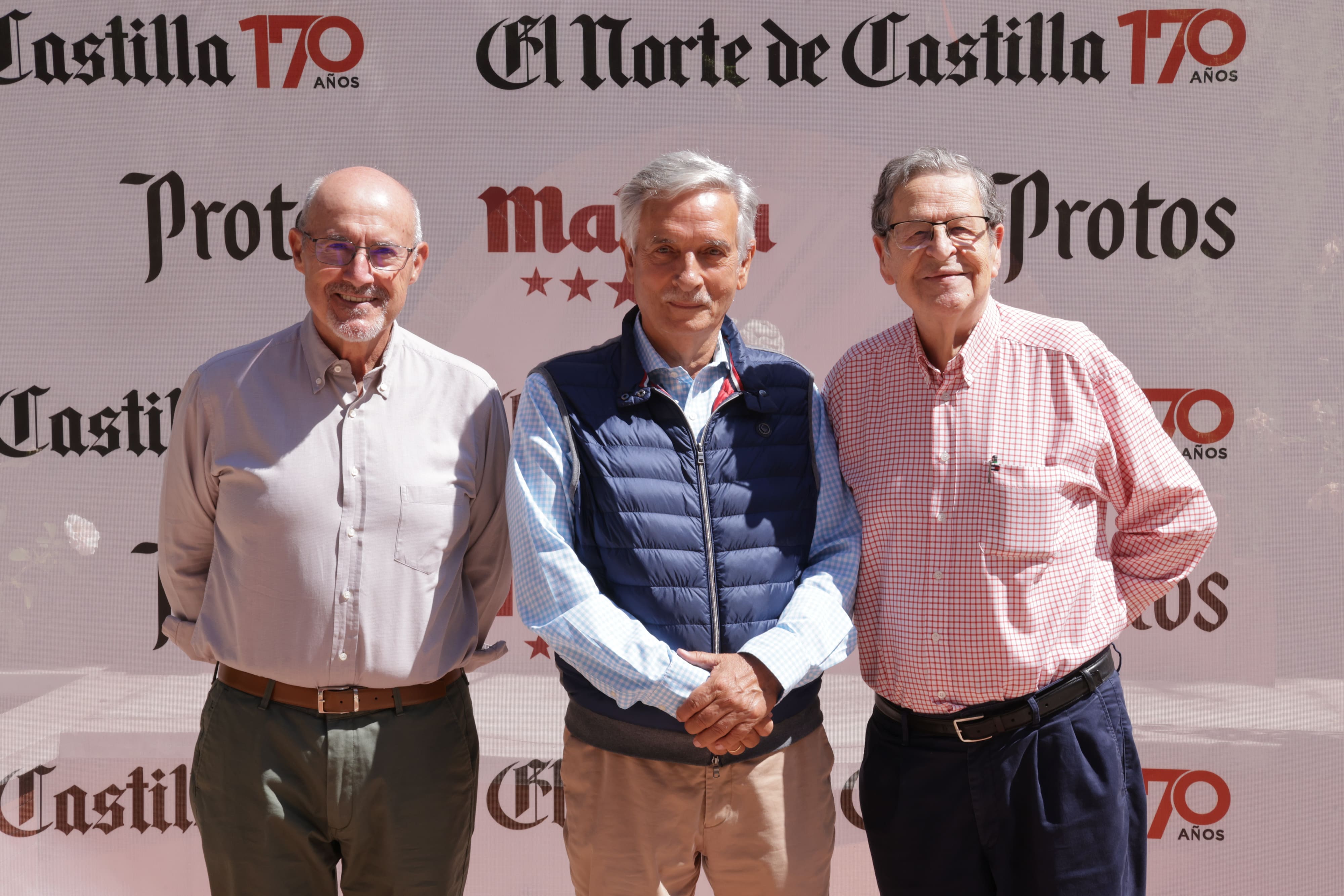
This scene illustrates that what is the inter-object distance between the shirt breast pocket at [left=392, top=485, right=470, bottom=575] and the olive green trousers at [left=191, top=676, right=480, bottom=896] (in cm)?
31

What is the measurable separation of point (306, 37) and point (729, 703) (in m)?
2.33

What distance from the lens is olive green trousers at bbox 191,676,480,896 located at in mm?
2043

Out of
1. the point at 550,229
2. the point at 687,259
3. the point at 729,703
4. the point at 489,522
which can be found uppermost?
the point at 550,229

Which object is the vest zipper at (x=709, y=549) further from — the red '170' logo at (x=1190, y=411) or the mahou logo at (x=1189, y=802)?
the mahou logo at (x=1189, y=802)

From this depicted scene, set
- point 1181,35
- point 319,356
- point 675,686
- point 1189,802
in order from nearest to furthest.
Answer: point 675,686, point 319,356, point 1181,35, point 1189,802

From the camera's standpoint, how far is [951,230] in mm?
2049

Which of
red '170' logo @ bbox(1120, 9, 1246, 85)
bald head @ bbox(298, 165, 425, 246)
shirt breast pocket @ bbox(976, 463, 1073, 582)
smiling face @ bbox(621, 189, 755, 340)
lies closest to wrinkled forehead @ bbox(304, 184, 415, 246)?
bald head @ bbox(298, 165, 425, 246)

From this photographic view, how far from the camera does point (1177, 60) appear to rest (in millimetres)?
2941

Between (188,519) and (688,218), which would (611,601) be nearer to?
(688,218)

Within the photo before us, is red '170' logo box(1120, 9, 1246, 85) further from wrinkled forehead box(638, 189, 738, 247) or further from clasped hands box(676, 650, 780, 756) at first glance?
clasped hands box(676, 650, 780, 756)

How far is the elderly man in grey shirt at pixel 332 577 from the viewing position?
6.73ft

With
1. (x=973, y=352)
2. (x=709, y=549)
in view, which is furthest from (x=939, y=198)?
(x=709, y=549)

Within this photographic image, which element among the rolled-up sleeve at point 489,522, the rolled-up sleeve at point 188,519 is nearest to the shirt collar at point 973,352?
the rolled-up sleeve at point 489,522

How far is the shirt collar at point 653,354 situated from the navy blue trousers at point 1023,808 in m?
0.83
